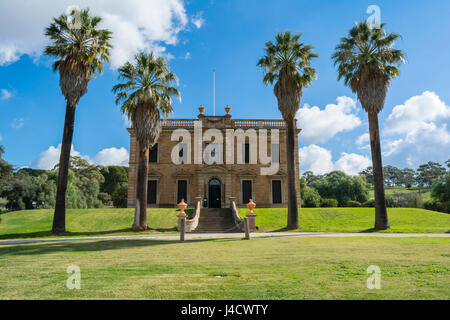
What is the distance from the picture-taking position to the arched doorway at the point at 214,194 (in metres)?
31.6

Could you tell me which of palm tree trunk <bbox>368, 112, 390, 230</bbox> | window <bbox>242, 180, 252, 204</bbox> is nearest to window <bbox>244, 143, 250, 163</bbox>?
window <bbox>242, 180, 252, 204</bbox>

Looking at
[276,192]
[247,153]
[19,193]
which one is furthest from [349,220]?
[19,193]

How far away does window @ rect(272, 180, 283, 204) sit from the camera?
32000 mm

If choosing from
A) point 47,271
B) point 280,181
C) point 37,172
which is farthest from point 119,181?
point 47,271

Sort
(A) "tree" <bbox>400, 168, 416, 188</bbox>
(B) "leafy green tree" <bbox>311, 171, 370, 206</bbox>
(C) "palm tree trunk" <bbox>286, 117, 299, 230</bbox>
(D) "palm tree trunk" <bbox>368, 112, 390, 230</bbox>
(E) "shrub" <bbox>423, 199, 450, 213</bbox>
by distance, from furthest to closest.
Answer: (A) "tree" <bbox>400, 168, 416, 188</bbox> → (B) "leafy green tree" <bbox>311, 171, 370, 206</bbox> → (E) "shrub" <bbox>423, 199, 450, 213</bbox> → (C) "palm tree trunk" <bbox>286, 117, 299, 230</bbox> → (D) "palm tree trunk" <bbox>368, 112, 390, 230</bbox>

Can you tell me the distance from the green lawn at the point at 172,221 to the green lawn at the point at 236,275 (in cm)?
1093

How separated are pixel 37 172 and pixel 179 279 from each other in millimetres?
74597

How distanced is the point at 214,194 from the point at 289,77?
15493mm

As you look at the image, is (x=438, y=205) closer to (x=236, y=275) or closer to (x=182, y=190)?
(x=182, y=190)

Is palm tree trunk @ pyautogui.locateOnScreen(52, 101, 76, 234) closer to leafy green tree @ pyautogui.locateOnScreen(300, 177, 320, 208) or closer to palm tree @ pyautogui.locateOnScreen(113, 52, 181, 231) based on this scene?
palm tree @ pyautogui.locateOnScreen(113, 52, 181, 231)

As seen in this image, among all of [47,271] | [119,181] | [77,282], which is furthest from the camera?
[119,181]

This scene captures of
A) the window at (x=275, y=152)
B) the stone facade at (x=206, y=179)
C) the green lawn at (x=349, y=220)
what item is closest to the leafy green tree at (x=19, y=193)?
the stone facade at (x=206, y=179)

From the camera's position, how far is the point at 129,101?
816 inches
